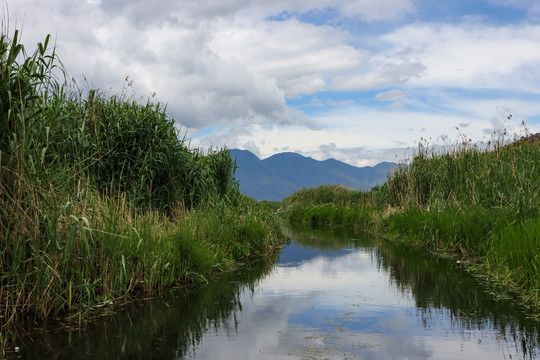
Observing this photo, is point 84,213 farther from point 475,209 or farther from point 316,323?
point 475,209

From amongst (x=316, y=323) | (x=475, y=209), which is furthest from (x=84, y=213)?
(x=475, y=209)

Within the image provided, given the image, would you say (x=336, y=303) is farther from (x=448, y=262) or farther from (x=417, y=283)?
(x=448, y=262)

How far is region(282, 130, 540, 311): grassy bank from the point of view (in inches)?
335

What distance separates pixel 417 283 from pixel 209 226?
4.87 metres

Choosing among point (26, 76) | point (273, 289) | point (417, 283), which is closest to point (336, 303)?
point (273, 289)

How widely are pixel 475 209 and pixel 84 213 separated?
9.84 meters

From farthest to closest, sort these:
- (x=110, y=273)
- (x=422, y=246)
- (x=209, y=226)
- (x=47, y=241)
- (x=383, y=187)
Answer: (x=383, y=187) → (x=422, y=246) → (x=209, y=226) → (x=110, y=273) → (x=47, y=241)

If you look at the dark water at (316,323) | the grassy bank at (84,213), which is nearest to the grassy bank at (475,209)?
the dark water at (316,323)

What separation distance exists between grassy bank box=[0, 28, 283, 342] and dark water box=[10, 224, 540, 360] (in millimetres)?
542

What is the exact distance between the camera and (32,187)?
6199 mm

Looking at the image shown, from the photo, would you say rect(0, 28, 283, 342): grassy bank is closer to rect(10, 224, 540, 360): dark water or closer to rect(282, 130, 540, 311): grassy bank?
rect(10, 224, 540, 360): dark water

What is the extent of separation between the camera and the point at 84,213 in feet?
23.5

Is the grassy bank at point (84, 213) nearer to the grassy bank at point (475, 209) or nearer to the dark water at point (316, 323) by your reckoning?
the dark water at point (316, 323)

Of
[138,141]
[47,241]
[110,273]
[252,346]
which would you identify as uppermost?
[138,141]
